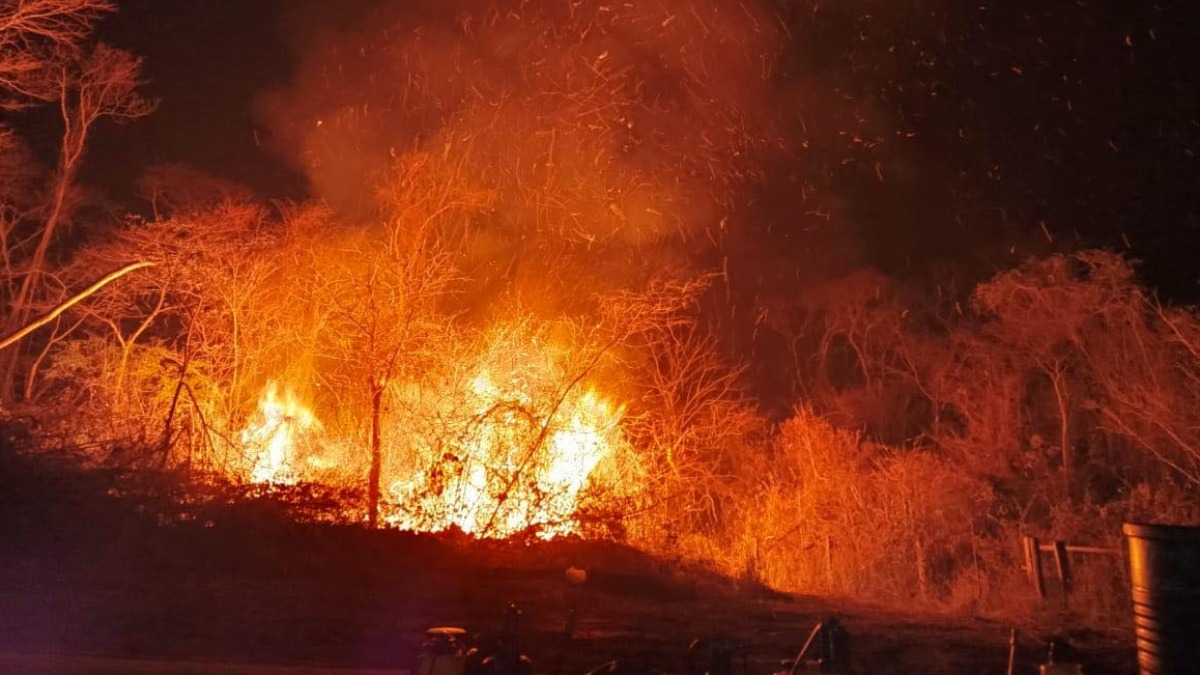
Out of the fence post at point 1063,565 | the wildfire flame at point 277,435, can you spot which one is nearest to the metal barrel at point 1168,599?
the fence post at point 1063,565

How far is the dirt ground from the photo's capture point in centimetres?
841

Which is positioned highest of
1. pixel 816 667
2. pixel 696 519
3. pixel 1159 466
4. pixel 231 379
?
pixel 231 379

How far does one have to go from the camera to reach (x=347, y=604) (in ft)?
34.5

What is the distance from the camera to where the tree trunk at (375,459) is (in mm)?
15505

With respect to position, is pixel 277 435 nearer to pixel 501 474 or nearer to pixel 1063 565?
pixel 501 474

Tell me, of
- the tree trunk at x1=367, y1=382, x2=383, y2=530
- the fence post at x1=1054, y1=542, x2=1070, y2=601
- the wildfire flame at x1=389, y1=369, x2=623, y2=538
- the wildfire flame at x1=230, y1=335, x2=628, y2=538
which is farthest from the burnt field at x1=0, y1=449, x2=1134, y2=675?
the fence post at x1=1054, y1=542, x2=1070, y2=601

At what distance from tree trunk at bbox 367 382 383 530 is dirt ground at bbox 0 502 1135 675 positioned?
131 cm

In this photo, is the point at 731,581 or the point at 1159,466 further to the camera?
the point at 1159,466

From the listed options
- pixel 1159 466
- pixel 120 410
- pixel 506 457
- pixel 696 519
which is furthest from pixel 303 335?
pixel 1159 466

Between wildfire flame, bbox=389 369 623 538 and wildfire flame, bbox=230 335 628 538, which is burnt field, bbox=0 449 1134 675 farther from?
wildfire flame, bbox=230 335 628 538

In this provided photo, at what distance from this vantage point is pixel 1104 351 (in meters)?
29.4

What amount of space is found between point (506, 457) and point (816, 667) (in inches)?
354

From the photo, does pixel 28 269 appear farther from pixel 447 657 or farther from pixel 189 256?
pixel 447 657

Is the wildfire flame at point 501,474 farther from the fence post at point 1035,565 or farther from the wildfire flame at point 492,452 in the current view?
the fence post at point 1035,565
